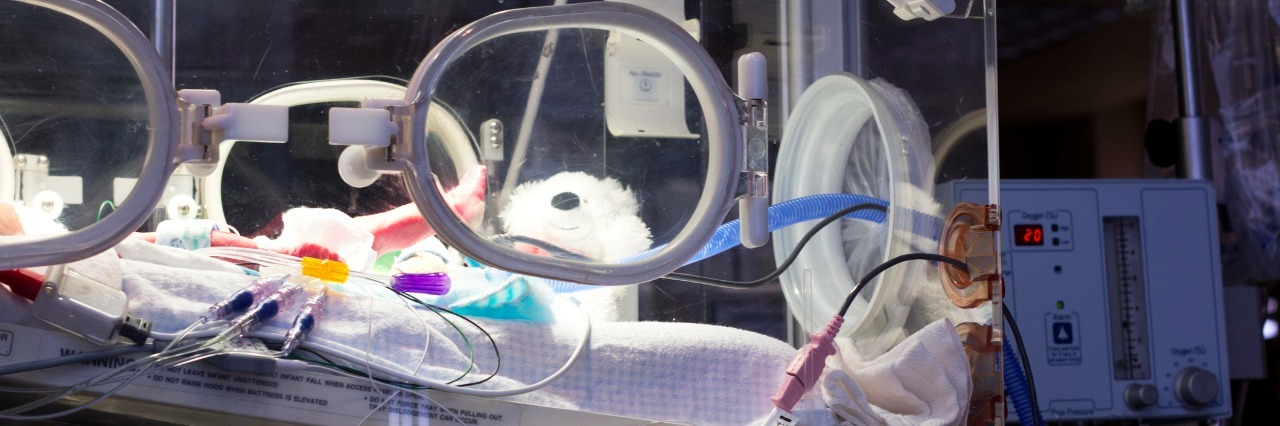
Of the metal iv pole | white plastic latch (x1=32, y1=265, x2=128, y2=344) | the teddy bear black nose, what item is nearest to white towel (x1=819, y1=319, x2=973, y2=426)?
the teddy bear black nose

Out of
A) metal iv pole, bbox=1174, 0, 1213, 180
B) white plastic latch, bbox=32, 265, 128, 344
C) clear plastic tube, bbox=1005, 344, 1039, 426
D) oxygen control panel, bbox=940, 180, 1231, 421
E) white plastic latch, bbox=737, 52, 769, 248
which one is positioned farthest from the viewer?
metal iv pole, bbox=1174, 0, 1213, 180

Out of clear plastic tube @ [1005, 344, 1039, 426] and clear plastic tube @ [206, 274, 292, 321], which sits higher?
clear plastic tube @ [206, 274, 292, 321]

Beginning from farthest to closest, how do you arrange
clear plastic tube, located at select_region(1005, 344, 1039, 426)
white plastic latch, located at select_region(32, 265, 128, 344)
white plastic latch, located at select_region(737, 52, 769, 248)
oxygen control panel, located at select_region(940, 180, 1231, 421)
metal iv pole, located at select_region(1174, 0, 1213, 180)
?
metal iv pole, located at select_region(1174, 0, 1213, 180), oxygen control panel, located at select_region(940, 180, 1231, 421), clear plastic tube, located at select_region(1005, 344, 1039, 426), white plastic latch, located at select_region(737, 52, 769, 248), white plastic latch, located at select_region(32, 265, 128, 344)

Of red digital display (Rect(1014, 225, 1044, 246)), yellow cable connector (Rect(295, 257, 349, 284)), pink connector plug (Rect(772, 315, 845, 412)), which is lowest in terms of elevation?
pink connector plug (Rect(772, 315, 845, 412))

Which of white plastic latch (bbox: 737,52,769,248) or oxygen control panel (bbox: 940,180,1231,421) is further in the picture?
oxygen control panel (bbox: 940,180,1231,421)

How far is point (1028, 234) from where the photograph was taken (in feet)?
4.31

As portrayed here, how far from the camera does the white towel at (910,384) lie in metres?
0.75

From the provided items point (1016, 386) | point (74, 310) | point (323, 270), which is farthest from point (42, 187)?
point (1016, 386)

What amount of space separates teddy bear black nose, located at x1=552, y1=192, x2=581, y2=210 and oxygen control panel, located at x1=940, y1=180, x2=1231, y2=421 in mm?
740

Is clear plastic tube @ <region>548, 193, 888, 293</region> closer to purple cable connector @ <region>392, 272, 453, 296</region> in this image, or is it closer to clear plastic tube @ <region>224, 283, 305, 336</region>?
purple cable connector @ <region>392, 272, 453, 296</region>

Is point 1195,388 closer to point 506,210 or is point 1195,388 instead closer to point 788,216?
point 788,216

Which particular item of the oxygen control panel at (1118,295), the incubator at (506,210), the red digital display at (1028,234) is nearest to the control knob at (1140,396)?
the oxygen control panel at (1118,295)

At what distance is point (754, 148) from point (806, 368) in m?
0.19

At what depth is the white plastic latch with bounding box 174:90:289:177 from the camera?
0.70 metres
